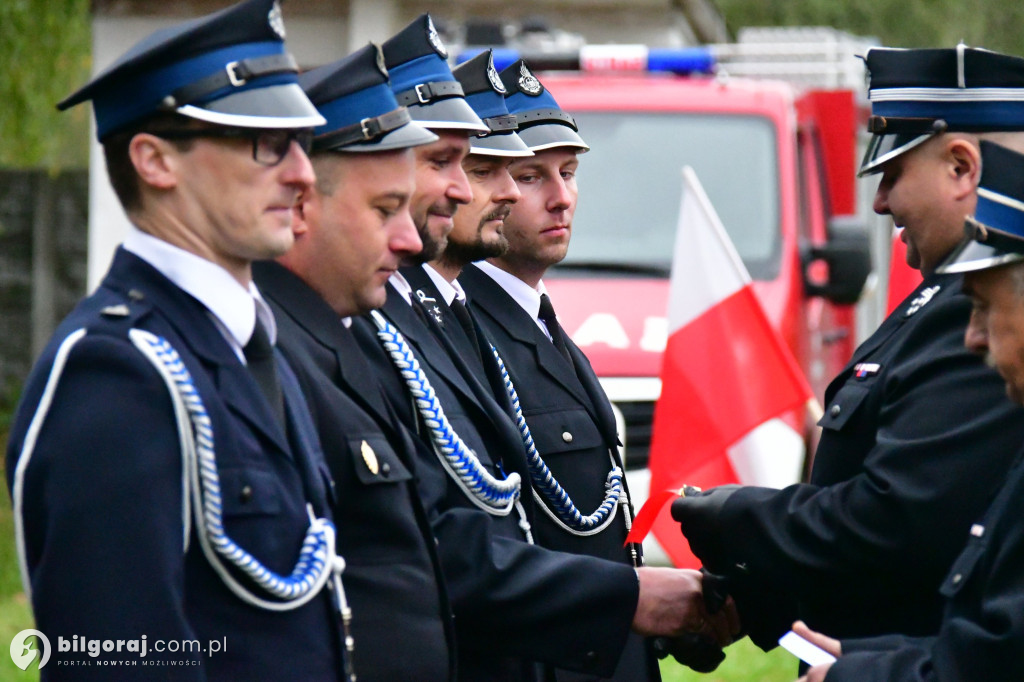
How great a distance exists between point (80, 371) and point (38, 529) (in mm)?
232

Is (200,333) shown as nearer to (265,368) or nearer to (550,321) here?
(265,368)

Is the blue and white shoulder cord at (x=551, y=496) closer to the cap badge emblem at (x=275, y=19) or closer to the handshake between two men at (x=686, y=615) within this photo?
the handshake between two men at (x=686, y=615)

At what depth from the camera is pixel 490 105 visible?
4098mm

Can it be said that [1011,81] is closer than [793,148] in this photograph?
Yes

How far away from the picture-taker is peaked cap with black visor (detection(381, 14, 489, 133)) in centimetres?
340

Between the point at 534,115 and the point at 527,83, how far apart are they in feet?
0.39

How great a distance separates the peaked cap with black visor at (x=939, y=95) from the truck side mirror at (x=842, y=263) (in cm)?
464

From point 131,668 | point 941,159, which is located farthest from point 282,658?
point 941,159

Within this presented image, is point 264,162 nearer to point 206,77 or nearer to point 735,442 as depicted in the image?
point 206,77

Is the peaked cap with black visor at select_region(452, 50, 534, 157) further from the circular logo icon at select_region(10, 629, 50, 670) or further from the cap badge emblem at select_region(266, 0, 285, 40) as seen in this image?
the circular logo icon at select_region(10, 629, 50, 670)

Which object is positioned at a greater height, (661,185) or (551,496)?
(661,185)

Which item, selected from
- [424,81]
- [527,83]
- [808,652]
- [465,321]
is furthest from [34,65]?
[808,652]

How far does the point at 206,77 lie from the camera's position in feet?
7.61

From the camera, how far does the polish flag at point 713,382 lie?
459 cm
